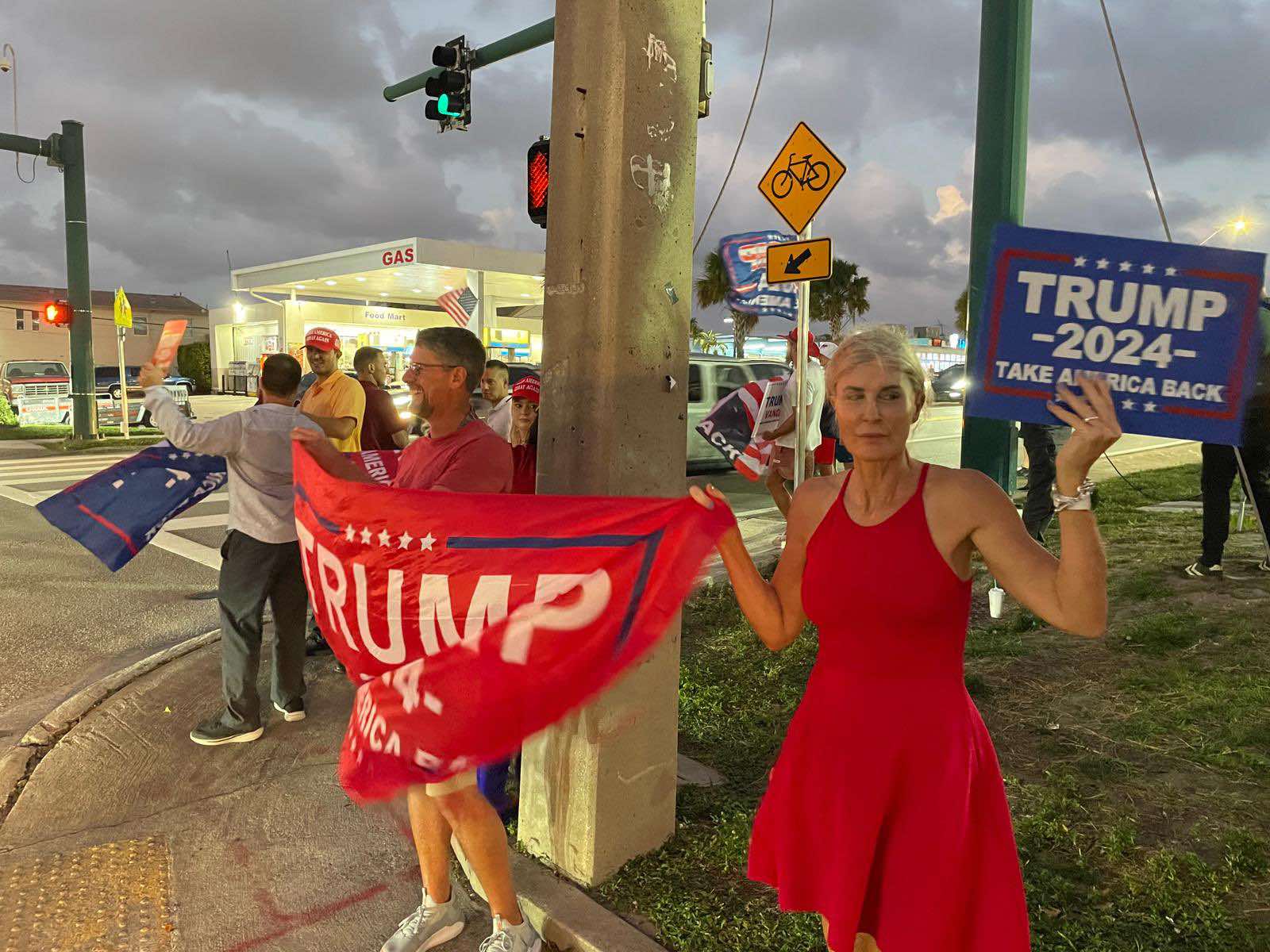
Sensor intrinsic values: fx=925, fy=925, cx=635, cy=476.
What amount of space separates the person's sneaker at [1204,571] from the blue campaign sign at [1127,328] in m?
5.49

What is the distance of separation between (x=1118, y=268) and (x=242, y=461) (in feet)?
12.5

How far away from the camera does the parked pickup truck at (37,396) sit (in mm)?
23797

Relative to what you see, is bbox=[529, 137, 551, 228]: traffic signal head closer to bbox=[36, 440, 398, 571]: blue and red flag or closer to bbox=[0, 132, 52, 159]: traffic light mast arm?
bbox=[36, 440, 398, 571]: blue and red flag

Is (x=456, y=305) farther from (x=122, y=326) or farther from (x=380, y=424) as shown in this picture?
(x=380, y=424)

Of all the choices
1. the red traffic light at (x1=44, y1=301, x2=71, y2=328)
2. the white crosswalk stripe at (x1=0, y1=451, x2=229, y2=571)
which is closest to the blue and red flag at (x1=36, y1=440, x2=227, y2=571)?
the white crosswalk stripe at (x1=0, y1=451, x2=229, y2=571)

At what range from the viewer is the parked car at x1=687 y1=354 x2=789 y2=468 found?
13.9 metres

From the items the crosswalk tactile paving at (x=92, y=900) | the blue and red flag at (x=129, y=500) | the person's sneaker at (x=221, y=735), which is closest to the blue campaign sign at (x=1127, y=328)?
the crosswalk tactile paving at (x=92, y=900)

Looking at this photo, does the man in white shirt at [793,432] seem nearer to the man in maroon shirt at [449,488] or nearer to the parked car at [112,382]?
the man in maroon shirt at [449,488]

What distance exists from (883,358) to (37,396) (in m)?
27.2

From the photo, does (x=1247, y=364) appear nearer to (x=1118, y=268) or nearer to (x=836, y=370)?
(x=1118, y=268)

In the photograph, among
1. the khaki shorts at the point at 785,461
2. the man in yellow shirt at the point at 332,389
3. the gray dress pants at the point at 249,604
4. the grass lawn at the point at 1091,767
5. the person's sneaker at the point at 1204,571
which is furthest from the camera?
the khaki shorts at the point at 785,461

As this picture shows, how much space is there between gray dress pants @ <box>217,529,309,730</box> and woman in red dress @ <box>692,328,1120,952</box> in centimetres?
307

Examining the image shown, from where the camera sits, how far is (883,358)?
2066 mm

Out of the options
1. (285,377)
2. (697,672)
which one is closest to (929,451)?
(697,672)
